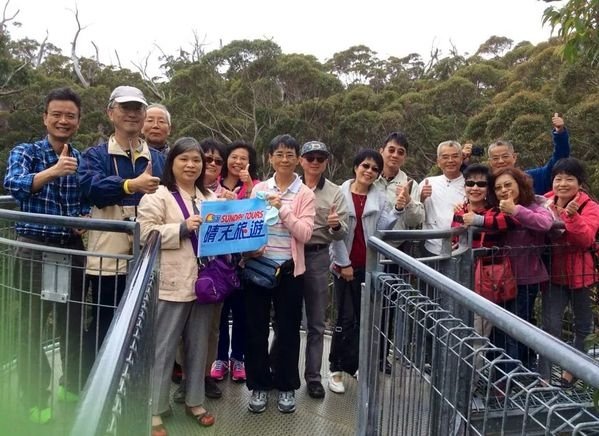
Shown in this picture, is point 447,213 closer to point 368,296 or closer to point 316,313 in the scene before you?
point 316,313

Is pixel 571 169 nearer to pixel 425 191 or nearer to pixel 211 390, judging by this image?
pixel 425 191

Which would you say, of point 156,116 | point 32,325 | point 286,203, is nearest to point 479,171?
point 286,203

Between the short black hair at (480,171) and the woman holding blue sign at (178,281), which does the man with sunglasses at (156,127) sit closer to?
the woman holding blue sign at (178,281)

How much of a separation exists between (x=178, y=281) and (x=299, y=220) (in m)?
0.76

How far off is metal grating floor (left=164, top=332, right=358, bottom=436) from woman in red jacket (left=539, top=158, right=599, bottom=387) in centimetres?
142

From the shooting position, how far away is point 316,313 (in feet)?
11.1

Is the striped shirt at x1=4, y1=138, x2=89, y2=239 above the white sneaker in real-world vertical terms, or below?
above

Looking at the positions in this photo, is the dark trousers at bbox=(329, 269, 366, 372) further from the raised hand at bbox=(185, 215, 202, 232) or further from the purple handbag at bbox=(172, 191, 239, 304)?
the raised hand at bbox=(185, 215, 202, 232)

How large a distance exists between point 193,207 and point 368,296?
1067mm

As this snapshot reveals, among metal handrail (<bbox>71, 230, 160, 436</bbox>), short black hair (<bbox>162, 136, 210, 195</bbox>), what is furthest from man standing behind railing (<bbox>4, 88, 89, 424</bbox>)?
metal handrail (<bbox>71, 230, 160, 436</bbox>)

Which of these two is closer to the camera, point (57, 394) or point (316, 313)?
point (57, 394)

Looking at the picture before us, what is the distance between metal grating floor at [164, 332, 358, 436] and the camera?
9.64 ft

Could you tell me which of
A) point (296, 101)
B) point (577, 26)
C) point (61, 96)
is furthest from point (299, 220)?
point (296, 101)

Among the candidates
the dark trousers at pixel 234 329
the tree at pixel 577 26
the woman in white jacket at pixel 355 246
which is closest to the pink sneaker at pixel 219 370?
the dark trousers at pixel 234 329
